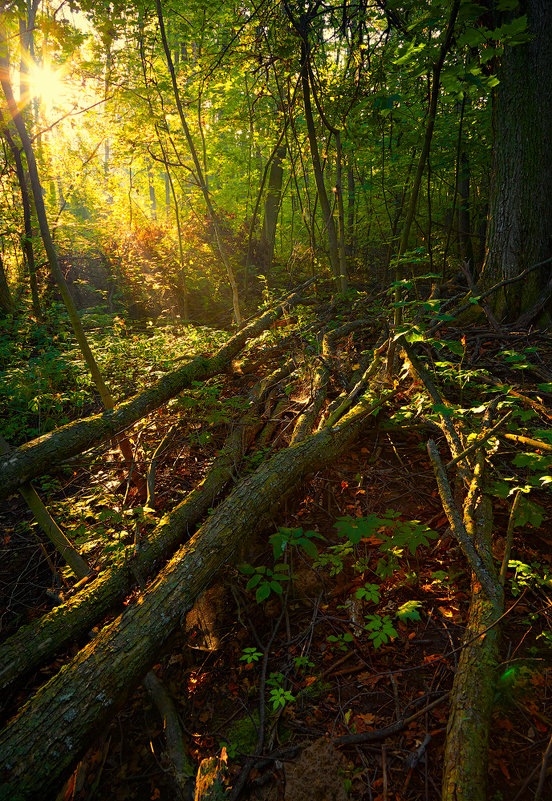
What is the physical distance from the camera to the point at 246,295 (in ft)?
32.4

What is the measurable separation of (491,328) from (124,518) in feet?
14.1

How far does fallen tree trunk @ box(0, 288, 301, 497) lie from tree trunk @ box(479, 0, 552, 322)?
3658mm

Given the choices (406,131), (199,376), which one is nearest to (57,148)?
(406,131)

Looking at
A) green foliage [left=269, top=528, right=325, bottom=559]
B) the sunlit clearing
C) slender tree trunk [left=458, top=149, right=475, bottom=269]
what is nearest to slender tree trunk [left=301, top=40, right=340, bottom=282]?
slender tree trunk [left=458, top=149, right=475, bottom=269]

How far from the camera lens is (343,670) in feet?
6.48

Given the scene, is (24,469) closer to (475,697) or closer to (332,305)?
(475,697)

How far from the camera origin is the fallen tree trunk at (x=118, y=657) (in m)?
1.46

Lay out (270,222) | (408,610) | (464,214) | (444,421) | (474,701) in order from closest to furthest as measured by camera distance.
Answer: (474,701)
(408,610)
(444,421)
(464,214)
(270,222)

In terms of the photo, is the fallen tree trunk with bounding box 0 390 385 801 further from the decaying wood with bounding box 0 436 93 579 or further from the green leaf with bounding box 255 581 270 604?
the decaying wood with bounding box 0 436 93 579

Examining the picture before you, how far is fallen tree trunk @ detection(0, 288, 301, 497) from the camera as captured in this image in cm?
239

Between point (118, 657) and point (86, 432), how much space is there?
158 centimetres

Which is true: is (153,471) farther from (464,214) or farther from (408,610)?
(464,214)

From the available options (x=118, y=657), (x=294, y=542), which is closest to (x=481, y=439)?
→ (x=294, y=542)

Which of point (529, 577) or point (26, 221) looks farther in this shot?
point (26, 221)
